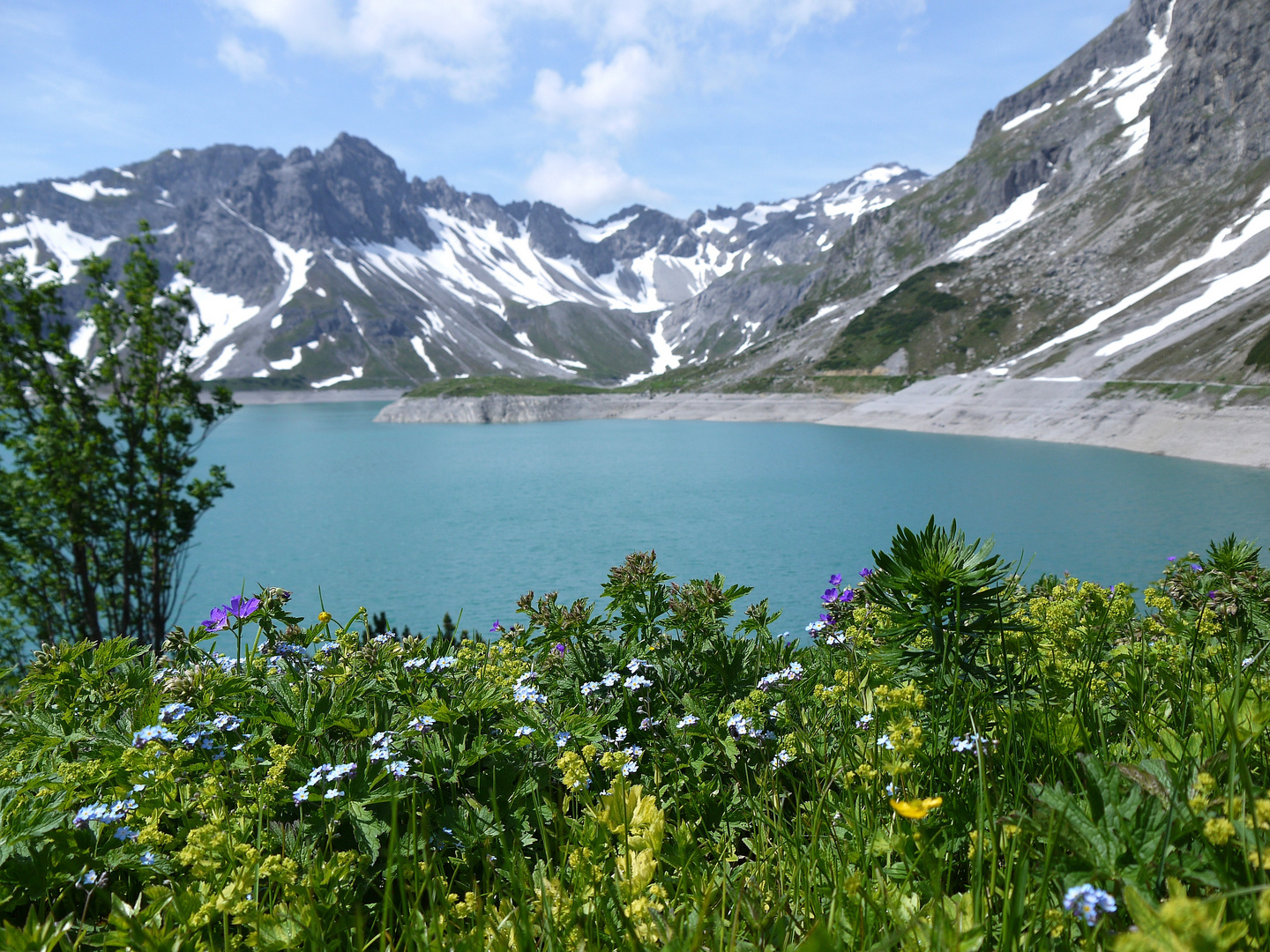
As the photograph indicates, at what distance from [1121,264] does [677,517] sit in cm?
13474

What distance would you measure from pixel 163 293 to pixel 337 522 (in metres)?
30.6

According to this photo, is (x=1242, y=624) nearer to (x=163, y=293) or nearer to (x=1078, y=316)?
(x=163, y=293)

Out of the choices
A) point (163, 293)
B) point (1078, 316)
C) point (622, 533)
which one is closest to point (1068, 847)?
point (163, 293)

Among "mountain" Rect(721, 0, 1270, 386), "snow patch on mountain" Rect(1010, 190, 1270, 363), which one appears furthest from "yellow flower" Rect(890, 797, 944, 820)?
"snow patch on mountain" Rect(1010, 190, 1270, 363)

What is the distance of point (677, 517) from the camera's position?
4250 cm

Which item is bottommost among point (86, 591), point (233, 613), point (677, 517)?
point (677, 517)

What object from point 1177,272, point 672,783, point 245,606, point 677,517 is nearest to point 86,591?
point 245,606

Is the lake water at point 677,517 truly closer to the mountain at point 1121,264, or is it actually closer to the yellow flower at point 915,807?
the yellow flower at point 915,807

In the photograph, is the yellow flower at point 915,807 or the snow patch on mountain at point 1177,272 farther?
the snow patch on mountain at point 1177,272

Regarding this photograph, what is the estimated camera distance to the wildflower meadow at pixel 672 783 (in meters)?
1.95

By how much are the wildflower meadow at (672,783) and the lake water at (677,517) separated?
32.5 ft

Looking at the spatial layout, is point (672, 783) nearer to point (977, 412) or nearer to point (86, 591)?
point (86, 591)

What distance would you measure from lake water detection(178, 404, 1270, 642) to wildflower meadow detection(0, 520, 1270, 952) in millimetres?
9911

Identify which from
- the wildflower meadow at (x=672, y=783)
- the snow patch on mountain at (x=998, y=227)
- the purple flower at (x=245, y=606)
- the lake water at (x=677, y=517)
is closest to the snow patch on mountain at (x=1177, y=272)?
the lake water at (x=677, y=517)
